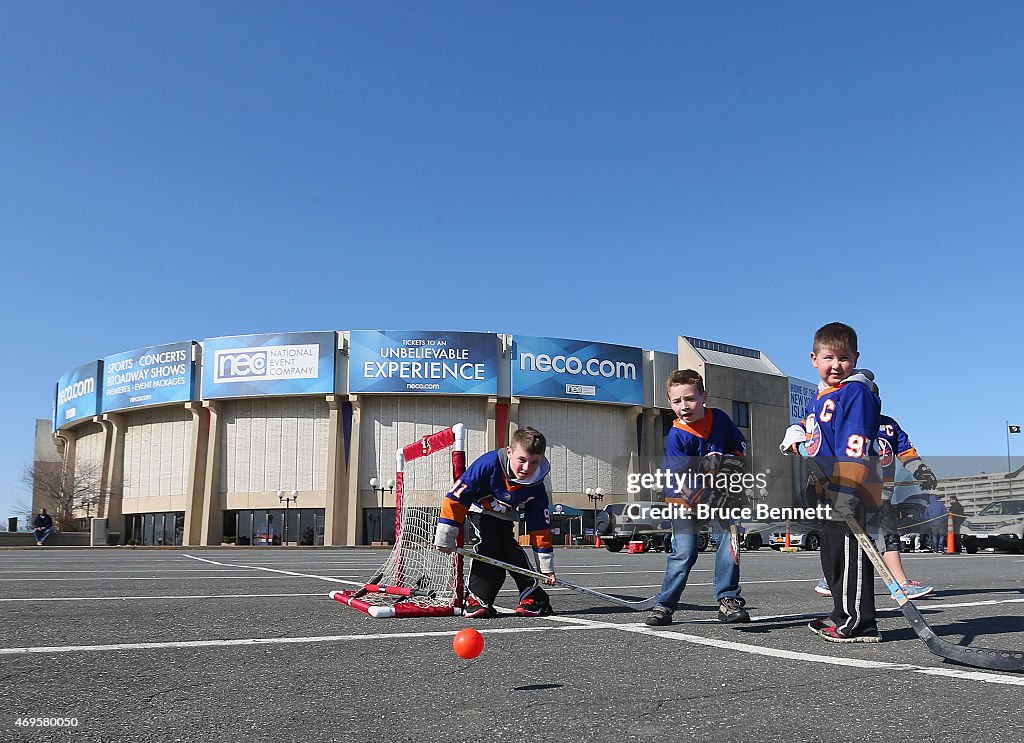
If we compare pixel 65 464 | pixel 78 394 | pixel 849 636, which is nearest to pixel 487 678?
pixel 849 636

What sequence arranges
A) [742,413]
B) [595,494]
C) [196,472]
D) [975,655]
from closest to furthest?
[975,655] < [595,494] < [196,472] < [742,413]

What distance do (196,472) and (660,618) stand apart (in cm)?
5564

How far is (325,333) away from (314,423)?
5.87 meters

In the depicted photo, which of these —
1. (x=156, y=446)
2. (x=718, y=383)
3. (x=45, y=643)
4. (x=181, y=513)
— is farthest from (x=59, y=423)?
(x=45, y=643)

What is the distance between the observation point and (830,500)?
4.81 m

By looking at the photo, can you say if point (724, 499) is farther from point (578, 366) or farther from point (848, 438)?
point (578, 366)

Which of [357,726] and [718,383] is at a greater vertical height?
[718,383]

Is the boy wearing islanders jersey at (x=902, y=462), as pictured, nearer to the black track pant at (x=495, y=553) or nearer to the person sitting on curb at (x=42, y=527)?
the black track pant at (x=495, y=553)

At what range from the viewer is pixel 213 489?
182ft

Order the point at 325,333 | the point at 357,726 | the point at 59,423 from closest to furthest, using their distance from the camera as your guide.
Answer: the point at 357,726 < the point at 325,333 < the point at 59,423

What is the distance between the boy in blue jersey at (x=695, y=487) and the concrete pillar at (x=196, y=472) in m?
54.4

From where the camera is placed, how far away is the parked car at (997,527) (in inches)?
795

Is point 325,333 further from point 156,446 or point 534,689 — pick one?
point 534,689

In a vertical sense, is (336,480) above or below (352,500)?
above
